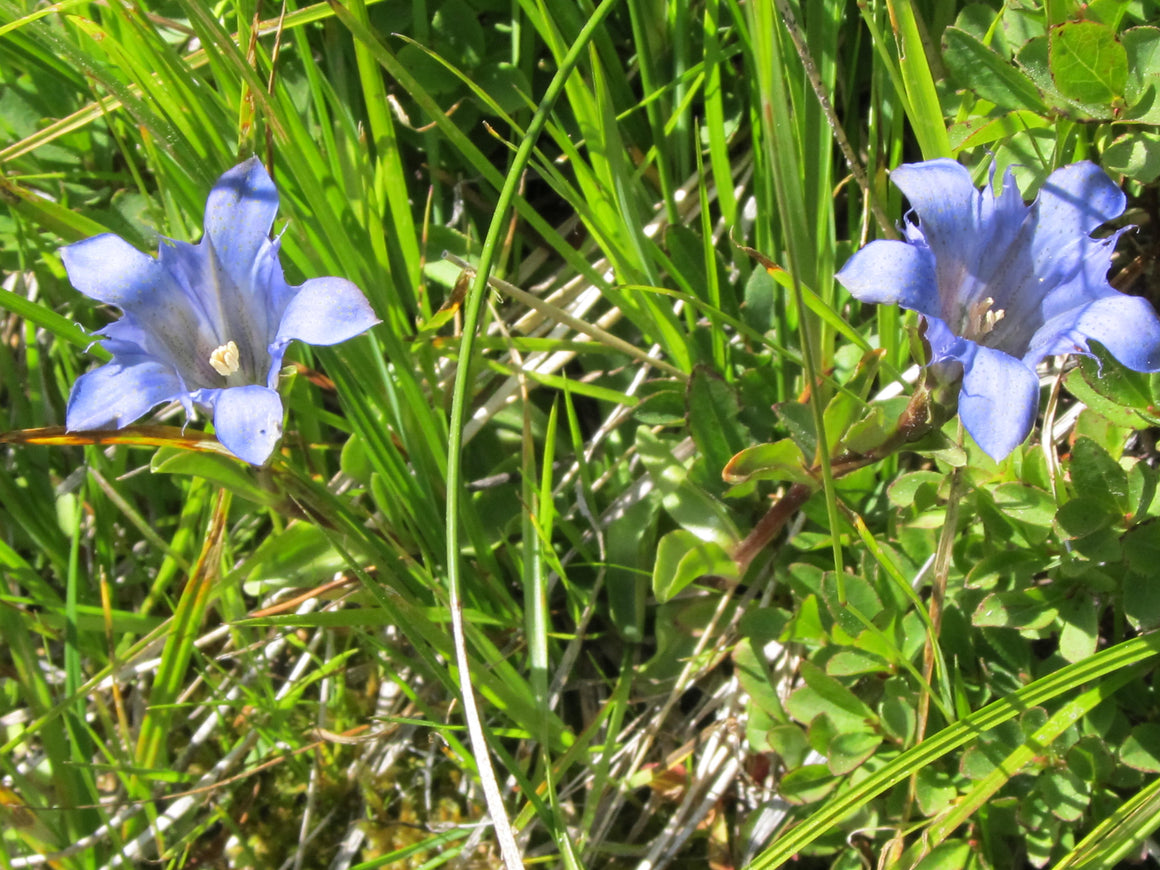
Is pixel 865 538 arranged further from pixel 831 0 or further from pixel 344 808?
pixel 344 808

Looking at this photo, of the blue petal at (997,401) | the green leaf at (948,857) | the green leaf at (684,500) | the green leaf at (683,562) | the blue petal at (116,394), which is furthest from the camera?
the green leaf at (684,500)

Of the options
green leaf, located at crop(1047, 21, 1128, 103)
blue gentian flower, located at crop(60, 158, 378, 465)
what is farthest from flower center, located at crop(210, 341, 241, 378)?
green leaf, located at crop(1047, 21, 1128, 103)

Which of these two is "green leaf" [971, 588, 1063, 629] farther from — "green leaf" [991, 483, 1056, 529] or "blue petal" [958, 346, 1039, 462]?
"blue petal" [958, 346, 1039, 462]

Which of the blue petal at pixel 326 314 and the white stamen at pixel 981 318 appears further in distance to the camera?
the white stamen at pixel 981 318

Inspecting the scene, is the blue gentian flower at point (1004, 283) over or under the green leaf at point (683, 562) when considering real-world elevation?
over

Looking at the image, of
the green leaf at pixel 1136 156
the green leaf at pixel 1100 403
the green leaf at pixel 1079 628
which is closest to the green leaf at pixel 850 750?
the green leaf at pixel 1079 628

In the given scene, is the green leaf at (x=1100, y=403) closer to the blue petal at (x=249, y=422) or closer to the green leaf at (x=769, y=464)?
the green leaf at (x=769, y=464)

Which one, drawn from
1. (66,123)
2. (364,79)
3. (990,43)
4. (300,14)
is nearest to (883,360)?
(990,43)
